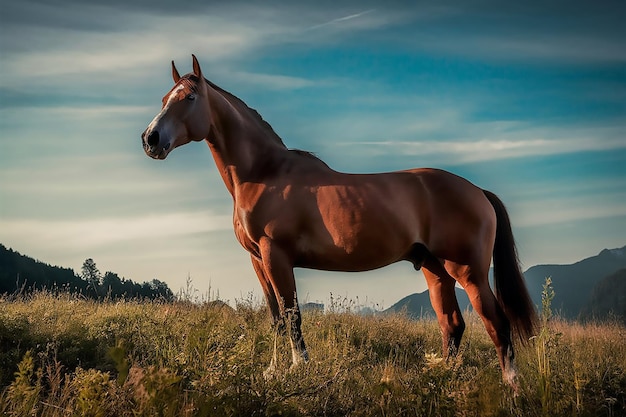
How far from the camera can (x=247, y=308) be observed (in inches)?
405

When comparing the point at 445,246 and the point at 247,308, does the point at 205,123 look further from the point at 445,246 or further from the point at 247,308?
the point at 247,308

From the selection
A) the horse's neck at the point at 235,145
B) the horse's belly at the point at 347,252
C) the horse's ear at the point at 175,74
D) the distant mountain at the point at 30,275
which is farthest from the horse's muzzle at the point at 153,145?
the distant mountain at the point at 30,275

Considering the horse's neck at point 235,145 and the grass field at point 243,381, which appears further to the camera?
the horse's neck at point 235,145

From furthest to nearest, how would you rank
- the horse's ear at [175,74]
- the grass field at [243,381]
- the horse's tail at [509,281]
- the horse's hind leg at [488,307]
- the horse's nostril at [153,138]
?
the horse's ear at [175,74] < the horse's tail at [509,281] < the horse's hind leg at [488,307] < the horse's nostril at [153,138] < the grass field at [243,381]

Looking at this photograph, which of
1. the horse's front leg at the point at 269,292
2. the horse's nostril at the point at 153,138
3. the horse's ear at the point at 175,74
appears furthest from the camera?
the horse's ear at the point at 175,74

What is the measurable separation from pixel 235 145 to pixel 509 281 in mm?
3301

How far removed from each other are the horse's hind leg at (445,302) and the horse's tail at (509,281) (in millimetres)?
480

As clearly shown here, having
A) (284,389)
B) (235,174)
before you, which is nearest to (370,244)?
(235,174)

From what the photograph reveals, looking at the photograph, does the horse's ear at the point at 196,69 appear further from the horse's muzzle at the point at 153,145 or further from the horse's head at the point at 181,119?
the horse's muzzle at the point at 153,145

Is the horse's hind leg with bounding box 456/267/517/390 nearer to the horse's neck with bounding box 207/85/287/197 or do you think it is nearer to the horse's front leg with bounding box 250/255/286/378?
the horse's front leg with bounding box 250/255/286/378

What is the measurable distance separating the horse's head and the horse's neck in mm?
160

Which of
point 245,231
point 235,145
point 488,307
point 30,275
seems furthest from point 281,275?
point 30,275

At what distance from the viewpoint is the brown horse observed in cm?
657

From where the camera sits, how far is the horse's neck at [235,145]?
273 inches
